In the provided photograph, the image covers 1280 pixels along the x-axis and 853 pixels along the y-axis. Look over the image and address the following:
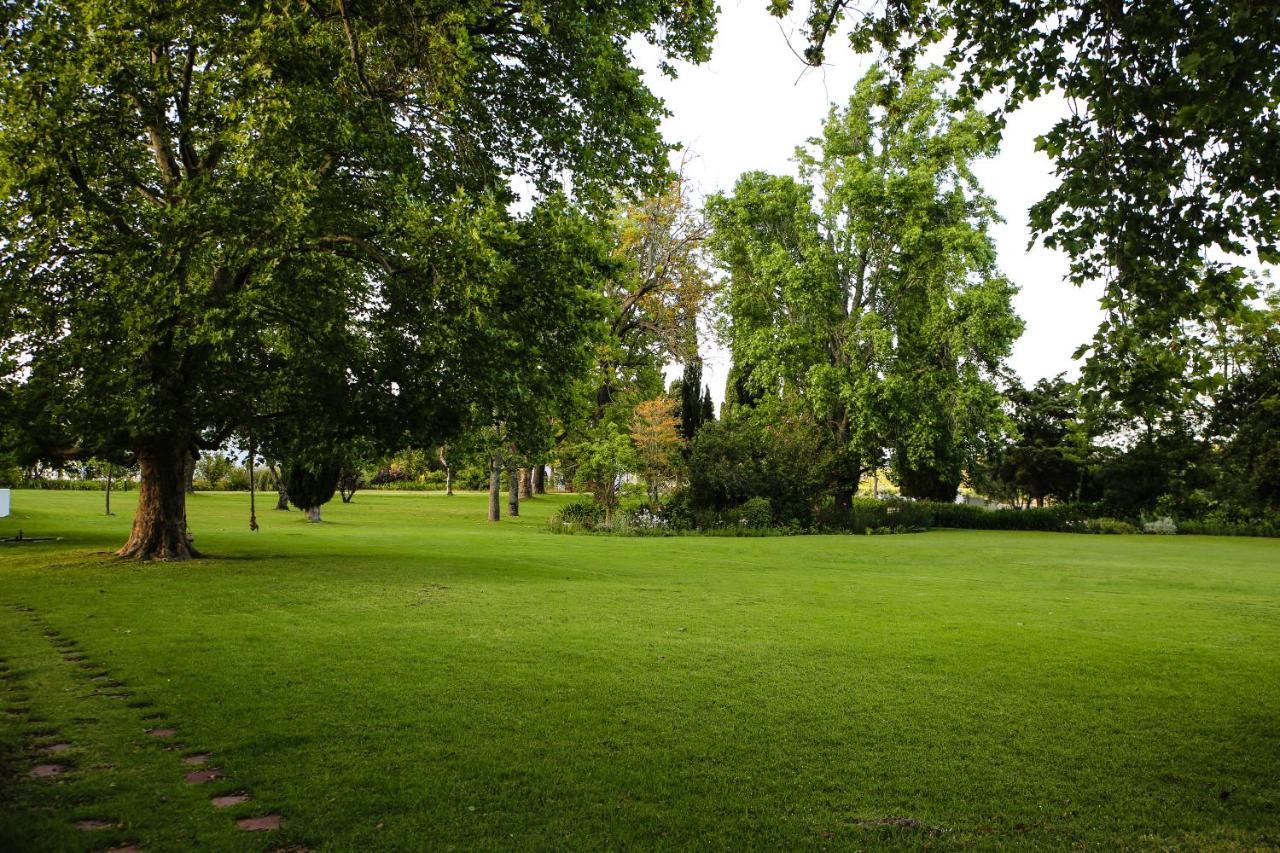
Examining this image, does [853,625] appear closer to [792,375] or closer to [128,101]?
[128,101]

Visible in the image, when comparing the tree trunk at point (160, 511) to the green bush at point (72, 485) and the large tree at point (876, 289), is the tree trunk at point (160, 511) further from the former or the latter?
the green bush at point (72, 485)

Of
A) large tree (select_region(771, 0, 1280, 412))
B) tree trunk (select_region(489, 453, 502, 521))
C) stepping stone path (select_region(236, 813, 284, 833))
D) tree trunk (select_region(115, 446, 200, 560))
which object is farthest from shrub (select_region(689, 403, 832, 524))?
stepping stone path (select_region(236, 813, 284, 833))

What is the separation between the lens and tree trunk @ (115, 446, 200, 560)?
49.7 ft

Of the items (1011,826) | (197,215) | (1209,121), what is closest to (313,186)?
(197,215)

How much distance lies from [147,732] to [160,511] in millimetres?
11427

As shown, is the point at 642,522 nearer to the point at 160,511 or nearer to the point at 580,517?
the point at 580,517

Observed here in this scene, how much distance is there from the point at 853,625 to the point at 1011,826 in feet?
19.9

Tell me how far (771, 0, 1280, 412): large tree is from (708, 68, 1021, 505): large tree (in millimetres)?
26499

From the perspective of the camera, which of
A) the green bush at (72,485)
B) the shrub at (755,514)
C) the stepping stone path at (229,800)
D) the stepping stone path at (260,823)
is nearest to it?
the stepping stone path at (260,823)

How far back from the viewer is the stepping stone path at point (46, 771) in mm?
4723

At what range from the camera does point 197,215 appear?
12.2 metres

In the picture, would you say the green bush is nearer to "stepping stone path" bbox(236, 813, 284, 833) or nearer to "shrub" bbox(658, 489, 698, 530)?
"shrub" bbox(658, 489, 698, 530)

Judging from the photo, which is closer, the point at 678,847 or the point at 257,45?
the point at 678,847

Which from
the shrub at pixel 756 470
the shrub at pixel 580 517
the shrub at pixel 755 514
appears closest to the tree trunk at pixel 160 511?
the shrub at pixel 580 517
